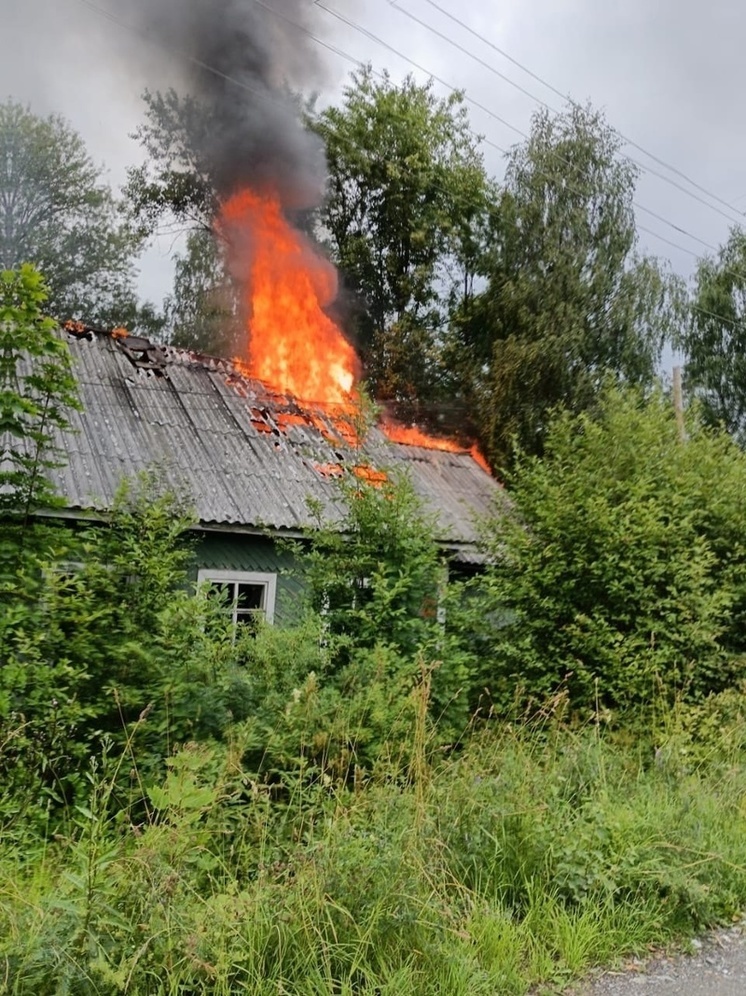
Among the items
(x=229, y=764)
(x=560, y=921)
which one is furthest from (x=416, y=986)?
(x=229, y=764)

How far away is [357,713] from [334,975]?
2.03 meters

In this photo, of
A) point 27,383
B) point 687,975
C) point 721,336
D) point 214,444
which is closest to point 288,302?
point 214,444

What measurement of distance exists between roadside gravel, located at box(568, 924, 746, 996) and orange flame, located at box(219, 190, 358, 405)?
12066 millimetres

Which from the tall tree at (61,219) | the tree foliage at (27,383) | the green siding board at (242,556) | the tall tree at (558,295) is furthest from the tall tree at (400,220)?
the tree foliage at (27,383)

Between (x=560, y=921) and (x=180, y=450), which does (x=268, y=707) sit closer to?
(x=560, y=921)

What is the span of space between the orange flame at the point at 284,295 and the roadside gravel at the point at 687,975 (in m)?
12.1

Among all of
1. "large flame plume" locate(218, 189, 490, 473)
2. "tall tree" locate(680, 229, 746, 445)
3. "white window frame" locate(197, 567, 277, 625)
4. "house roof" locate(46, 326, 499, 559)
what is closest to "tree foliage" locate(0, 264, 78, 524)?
"house roof" locate(46, 326, 499, 559)

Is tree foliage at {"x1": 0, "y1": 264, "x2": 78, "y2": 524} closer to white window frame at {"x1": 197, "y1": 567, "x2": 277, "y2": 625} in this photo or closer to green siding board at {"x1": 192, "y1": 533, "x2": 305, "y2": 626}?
green siding board at {"x1": 192, "y1": 533, "x2": 305, "y2": 626}

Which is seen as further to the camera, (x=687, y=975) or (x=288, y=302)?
(x=288, y=302)

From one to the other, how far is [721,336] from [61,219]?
21985 mm

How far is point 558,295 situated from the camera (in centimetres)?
2134

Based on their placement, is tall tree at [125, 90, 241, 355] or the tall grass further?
tall tree at [125, 90, 241, 355]

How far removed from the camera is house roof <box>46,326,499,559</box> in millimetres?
8820

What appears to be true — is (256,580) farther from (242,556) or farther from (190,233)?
(190,233)
